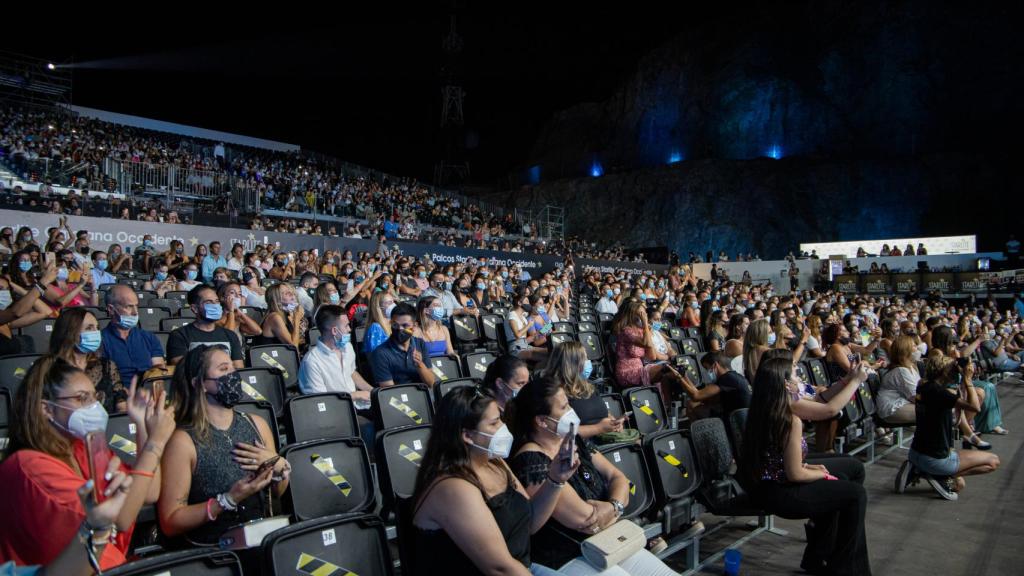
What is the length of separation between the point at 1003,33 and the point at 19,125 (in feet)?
131

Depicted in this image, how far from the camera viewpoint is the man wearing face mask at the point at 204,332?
4801 mm

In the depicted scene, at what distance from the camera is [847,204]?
32.0m

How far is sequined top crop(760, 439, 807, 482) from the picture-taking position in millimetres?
3879

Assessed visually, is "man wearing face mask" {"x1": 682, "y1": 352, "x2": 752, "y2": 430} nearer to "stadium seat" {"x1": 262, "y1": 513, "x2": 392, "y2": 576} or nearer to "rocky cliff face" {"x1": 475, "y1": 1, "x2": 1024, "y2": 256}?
"stadium seat" {"x1": 262, "y1": 513, "x2": 392, "y2": 576}

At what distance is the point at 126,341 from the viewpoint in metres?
4.73

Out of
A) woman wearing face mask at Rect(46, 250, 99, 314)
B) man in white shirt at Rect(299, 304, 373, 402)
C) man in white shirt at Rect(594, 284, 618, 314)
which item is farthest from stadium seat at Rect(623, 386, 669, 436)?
man in white shirt at Rect(594, 284, 618, 314)

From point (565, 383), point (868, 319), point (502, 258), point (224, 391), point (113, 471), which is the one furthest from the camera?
point (502, 258)

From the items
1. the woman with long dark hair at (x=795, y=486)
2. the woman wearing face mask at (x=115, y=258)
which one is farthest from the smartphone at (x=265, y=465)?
the woman wearing face mask at (x=115, y=258)

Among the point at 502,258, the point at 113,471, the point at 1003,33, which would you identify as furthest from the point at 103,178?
the point at 1003,33

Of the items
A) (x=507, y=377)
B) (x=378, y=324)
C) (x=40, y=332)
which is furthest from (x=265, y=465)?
(x=40, y=332)

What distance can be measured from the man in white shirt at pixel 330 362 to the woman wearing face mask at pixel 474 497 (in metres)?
2.55

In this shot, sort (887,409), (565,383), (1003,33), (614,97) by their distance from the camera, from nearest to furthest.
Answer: (565,383), (887,409), (1003,33), (614,97)

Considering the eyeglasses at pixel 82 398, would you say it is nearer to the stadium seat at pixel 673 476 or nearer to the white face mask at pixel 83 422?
the white face mask at pixel 83 422

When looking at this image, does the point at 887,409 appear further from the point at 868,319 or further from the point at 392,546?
the point at 868,319
